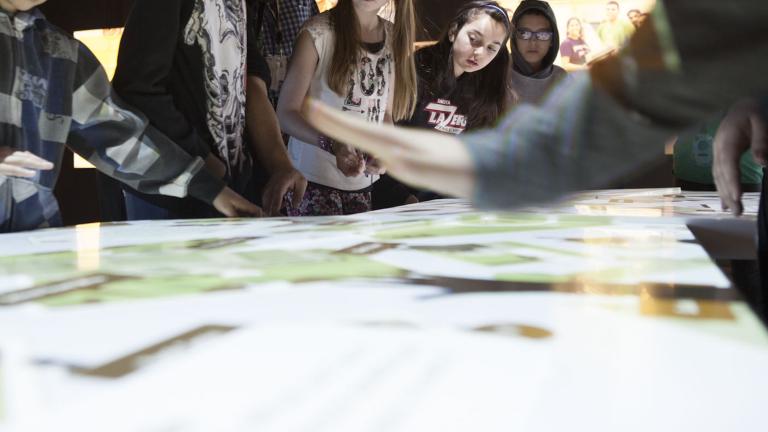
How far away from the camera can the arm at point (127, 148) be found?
1160mm

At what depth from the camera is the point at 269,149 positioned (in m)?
1.53

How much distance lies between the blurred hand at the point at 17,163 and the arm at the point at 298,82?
0.77m

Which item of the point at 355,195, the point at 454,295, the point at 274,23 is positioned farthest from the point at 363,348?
the point at 274,23

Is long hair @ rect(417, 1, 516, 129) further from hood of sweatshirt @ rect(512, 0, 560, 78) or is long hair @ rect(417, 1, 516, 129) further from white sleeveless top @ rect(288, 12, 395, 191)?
hood of sweatshirt @ rect(512, 0, 560, 78)

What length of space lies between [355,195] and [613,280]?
1247mm

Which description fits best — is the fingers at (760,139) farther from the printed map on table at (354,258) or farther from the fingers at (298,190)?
the fingers at (298,190)

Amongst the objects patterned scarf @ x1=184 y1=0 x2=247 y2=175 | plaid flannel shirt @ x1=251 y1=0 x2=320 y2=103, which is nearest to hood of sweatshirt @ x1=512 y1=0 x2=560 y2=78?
plaid flannel shirt @ x1=251 y1=0 x2=320 y2=103

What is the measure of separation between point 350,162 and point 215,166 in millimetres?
323

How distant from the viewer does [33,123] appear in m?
1.10

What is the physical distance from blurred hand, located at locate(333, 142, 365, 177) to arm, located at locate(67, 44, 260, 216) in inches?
13.9

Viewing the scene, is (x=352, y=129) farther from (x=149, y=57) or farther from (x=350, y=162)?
(x=350, y=162)

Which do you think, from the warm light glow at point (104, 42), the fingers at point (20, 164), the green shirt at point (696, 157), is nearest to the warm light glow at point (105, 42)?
the warm light glow at point (104, 42)

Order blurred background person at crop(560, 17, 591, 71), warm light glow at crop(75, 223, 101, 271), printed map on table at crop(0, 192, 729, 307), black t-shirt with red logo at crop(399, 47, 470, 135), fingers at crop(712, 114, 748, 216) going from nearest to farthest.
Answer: printed map on table at crop(0, 192, 729, 307) → warm light glow at crop(75, 223, 101, 271) → fingers at crop(712, 114, 748, 216) → black t-shirt with red logo at crop(399, 47, 470, 135) → blurred background person at crop(560, 17, 591, 71)

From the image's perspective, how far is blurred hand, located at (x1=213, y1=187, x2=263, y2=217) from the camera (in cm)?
128
